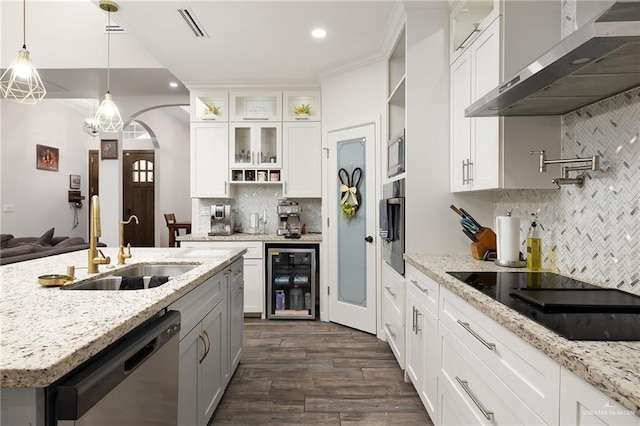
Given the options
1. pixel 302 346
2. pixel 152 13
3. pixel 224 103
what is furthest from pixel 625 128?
pixel 224 103

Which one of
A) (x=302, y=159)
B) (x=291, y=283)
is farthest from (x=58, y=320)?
(x=302, y=159)

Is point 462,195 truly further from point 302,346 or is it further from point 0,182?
point 0,182

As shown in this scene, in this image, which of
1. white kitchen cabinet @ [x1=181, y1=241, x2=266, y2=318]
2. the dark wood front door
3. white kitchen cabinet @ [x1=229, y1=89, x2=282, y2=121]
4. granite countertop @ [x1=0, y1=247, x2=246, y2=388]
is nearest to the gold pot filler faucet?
granite countertop @ [x1=0, y1=247, x2=246, y2=388]

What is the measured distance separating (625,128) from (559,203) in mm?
524

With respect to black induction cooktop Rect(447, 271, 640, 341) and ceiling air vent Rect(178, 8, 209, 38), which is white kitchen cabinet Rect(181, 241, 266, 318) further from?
black induction cooktop Rect(447, 271, 640, 341)

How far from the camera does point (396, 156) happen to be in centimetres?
290

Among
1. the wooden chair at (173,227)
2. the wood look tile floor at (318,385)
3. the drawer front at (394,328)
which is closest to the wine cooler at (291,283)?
the wood look tile floor at (318,385)

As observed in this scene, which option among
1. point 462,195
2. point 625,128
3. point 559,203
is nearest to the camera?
point 625,128

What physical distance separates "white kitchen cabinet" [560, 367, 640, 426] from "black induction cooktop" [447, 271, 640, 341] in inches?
5.0

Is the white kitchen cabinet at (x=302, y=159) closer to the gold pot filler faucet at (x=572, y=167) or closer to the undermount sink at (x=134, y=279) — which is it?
the undermount sink at (x=134, y=279)

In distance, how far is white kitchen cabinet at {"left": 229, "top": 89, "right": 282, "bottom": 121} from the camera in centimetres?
432

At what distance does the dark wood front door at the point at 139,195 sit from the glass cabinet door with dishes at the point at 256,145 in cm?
424

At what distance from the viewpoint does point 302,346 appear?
3.28 meters

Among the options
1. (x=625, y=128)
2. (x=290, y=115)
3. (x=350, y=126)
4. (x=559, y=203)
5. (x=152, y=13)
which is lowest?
(x=559, y=203)
